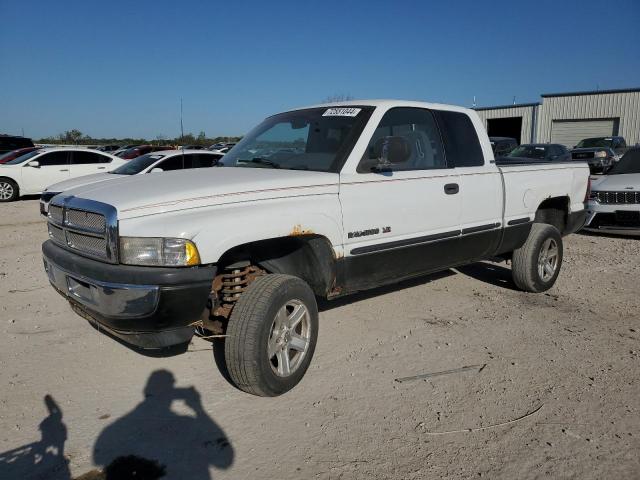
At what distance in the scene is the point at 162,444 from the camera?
2928mm

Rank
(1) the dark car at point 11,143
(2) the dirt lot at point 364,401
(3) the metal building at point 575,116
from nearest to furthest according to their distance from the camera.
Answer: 1. (2) the dirt lot at point 364,401
2. (1) the dark car at point 11,143
3. (3) the metal building at point 575,116

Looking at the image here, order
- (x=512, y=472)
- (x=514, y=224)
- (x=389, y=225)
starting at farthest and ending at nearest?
(x=514, y=224), (x=389, y=225), (x=512, y=472)

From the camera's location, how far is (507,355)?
13.5 ft

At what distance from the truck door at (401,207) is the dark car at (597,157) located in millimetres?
17852

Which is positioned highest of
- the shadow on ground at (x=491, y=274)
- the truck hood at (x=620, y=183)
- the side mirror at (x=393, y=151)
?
the side mirror at (x=393, y=151)

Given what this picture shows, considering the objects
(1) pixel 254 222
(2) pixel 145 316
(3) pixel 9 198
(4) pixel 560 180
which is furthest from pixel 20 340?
(3) pixel 9 198

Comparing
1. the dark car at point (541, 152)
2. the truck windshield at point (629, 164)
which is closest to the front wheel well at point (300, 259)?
the truck windshield at point (629, 164)

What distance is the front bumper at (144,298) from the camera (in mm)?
2898

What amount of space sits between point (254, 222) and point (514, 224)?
3.13 meters

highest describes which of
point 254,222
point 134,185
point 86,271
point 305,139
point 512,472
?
point 305,139

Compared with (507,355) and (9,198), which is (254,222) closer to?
(507,355)

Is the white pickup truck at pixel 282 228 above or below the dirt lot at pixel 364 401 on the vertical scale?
above

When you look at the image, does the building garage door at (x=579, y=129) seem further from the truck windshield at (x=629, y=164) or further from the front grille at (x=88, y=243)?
the front grille at (x=88, y=243)

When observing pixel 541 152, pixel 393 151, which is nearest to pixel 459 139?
pixel 393 151
